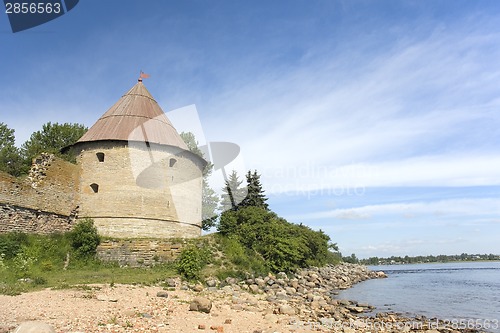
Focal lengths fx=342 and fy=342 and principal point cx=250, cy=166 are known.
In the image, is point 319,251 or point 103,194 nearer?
point 103,194

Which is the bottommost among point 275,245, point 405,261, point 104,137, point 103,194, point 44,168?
point 405,261

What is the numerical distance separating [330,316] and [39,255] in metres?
13.4

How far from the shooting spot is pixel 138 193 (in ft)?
65.1

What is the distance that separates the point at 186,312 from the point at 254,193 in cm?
2482

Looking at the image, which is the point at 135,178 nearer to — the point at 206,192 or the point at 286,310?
the point at 286,310

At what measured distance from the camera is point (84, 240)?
17766 millimetres

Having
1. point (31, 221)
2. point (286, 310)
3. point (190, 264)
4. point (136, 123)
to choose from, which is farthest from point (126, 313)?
point (136, 123)

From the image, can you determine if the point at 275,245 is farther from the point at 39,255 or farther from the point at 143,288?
the point at 39,255

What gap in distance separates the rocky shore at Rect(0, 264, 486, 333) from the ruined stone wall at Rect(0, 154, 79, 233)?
311 inches

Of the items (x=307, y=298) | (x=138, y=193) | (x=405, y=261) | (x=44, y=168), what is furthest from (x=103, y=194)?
(x=405, y=261)

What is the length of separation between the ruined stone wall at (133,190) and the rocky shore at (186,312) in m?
6.06

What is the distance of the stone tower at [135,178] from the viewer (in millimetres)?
19484

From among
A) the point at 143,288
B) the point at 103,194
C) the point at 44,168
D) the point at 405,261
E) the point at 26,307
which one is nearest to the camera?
the point at 26,307

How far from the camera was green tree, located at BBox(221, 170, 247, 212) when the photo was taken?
36250 mm
